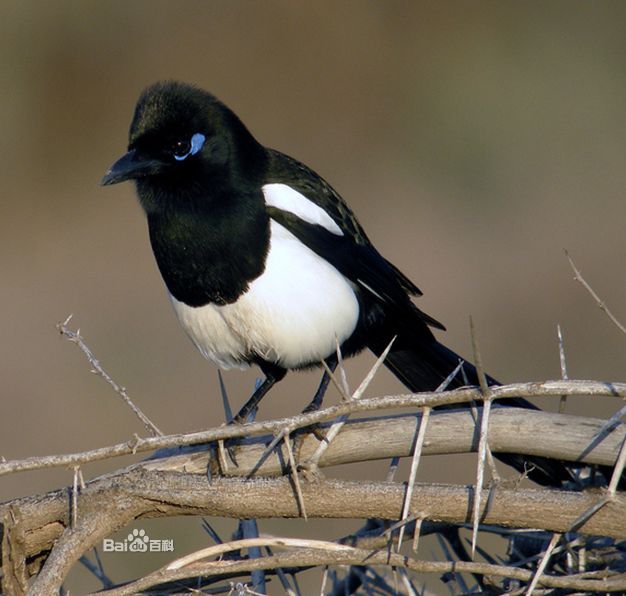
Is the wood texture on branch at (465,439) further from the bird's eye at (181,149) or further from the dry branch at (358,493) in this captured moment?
the bird's eye at (181,149)

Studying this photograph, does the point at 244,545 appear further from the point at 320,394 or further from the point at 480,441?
the point at 320,394

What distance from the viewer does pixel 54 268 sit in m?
8.22

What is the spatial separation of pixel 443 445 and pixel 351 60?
692cm

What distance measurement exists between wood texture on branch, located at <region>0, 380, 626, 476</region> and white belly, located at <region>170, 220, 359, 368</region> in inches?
47.5

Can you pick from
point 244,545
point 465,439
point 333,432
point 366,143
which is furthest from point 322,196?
point 366,143

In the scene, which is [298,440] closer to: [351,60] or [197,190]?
[197,190]

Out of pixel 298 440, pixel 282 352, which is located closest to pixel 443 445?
pixel 298 440

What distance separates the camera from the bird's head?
3.48 meters

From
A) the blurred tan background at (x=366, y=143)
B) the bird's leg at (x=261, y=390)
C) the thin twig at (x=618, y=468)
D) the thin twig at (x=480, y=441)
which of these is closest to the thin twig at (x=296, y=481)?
the thin twig at (x=480, y=441)

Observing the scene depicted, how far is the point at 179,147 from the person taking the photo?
3.54m

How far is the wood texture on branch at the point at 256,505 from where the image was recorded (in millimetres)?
2250

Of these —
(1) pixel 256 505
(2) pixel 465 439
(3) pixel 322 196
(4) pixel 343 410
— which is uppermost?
(3) pixel 322 196

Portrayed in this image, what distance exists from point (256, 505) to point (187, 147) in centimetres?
145

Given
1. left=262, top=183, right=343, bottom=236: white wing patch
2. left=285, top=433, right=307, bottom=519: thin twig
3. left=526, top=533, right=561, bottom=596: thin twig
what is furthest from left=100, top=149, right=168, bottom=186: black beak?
left=526, top=533, right=561, bottom=596: thin twig
